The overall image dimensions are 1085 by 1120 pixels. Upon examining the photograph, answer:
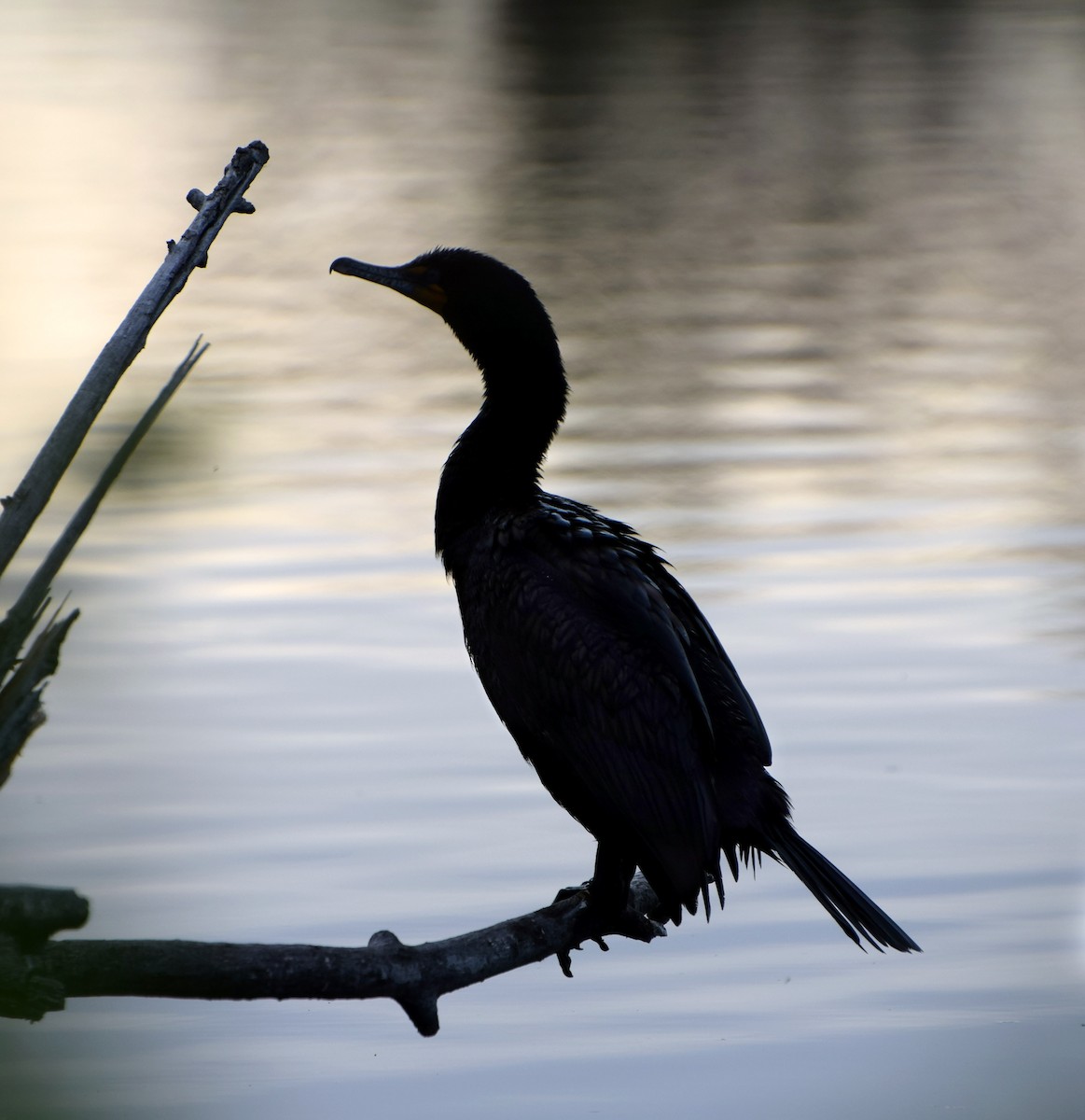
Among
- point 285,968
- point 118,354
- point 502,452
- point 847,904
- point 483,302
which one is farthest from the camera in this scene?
point 483,302

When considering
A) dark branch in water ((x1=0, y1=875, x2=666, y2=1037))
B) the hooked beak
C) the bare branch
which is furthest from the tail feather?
the bare branch

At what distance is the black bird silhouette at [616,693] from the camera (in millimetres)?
3314

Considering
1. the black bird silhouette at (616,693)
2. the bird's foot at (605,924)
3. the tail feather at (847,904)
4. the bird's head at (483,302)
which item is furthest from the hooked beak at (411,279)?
the tail feather at (847,904)

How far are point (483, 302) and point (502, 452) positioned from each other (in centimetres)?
32

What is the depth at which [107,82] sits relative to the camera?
23.9 meters

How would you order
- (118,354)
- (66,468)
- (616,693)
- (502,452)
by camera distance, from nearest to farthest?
(66,468)
(118,354)
(616,693)
(502,452)

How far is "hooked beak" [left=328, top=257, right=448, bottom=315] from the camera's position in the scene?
13.0ft

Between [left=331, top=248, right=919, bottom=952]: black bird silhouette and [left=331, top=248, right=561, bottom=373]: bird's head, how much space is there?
182mm

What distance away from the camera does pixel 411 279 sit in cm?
401

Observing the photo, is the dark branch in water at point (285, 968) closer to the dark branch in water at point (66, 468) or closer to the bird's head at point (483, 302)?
the dark branch in water at point (66, 468)

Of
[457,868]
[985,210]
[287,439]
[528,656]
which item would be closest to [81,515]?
[528,656]

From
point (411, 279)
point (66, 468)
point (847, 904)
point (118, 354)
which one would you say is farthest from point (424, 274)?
point (66, 468)

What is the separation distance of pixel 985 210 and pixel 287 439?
946cm

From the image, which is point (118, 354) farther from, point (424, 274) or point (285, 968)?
point (424, 274)
